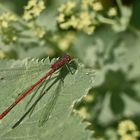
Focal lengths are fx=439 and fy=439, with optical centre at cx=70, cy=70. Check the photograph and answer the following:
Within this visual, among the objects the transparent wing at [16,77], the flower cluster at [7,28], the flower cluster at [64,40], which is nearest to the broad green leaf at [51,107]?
the transparent wing at [16,77]

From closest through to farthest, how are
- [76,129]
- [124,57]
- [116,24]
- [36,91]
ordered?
[76,129] < [36,91] < [116,24] < [124,57]

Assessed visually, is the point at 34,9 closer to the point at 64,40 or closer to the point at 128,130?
the point at 64,40

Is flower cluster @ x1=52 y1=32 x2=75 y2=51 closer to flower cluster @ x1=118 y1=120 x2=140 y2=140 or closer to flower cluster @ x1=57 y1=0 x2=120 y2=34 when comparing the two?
flower cluster @ x1=57 y1=0 x2=120 y2=34

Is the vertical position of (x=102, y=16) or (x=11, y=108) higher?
(x=102, y=16)

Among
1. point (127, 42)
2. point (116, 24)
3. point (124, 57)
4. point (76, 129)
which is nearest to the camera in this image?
point (76, 129)

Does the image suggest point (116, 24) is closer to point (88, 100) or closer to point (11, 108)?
point (88, 100)

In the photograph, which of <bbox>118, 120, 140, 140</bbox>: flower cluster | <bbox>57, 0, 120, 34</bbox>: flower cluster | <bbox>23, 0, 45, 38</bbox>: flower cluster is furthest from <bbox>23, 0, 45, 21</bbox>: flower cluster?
<bbox>118, 120, 140, 140</bbox>: flower cluster

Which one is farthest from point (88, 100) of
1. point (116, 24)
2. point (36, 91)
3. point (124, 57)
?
point (36, 91)
